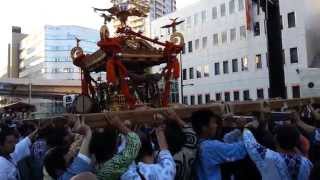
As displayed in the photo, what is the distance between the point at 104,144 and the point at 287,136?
153 cm

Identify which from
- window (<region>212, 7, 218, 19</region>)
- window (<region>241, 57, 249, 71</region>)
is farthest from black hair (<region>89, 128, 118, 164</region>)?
window (<region>212, 7, 218, 19</region>)

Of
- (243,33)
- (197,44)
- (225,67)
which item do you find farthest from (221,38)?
(197,44)

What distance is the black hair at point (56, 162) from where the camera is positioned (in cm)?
444

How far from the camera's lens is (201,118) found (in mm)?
4047

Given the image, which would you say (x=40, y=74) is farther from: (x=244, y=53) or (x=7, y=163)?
(x=7, y=163)

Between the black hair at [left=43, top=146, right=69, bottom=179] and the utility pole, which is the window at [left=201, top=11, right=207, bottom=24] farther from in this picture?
the black hair at [left=43, top=146, right=69, bottom=179]

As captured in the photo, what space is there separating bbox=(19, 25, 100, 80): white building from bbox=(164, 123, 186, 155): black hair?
362ft

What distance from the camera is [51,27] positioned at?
116 m

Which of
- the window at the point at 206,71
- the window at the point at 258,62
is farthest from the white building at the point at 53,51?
the window at the point at 258,62

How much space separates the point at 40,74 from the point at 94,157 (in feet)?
381

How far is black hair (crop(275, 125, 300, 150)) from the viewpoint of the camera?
393 centimetres

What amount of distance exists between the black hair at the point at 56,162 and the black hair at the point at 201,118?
4.28 ft

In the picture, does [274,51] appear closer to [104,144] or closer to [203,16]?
[104,144]

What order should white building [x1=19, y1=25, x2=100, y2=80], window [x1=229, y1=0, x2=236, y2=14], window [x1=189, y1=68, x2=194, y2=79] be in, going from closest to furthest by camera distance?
window [x1=229, y1=0, x2=236, y2=14], window [x1=189, y1=68, x2=194, y2=79], white building [x1=19, y1=25, x2=100, y2=80]
